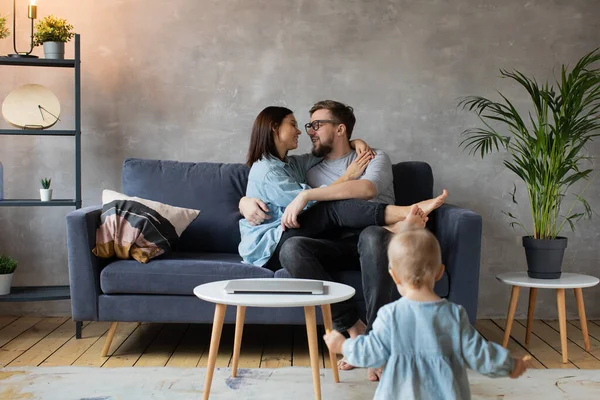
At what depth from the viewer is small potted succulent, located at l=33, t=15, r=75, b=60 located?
3531mm

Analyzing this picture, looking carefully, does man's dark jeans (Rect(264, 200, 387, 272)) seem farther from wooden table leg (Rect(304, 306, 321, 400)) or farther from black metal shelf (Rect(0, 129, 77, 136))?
black metal shelf (Rect(0, 129, 77, 136))

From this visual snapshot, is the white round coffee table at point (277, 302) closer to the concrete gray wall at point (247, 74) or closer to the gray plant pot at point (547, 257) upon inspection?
the gray plant pot at point (547, 257)

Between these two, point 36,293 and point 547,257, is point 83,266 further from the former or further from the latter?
point 547,257

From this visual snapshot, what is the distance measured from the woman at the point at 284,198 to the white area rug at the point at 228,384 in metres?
0.54

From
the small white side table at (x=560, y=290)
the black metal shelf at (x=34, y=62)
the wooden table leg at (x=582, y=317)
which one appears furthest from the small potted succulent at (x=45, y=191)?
the wooden table leg at (x=582, y=317)

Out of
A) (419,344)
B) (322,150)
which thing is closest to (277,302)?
(419,344)

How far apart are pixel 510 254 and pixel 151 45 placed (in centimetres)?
224

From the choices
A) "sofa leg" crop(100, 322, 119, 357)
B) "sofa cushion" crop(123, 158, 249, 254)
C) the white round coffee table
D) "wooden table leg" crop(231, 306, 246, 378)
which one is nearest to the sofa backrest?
"sofa cushion" crop(123, 158, 249, 254)

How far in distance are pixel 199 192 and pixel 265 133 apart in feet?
1.53

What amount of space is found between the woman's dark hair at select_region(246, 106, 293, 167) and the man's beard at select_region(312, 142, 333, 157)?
0.73 feet

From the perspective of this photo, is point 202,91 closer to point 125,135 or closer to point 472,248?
point 125,135

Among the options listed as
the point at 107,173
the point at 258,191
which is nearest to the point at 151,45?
the point at 107,173

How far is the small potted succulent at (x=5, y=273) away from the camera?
3.53 metres

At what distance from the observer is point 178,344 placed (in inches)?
131
